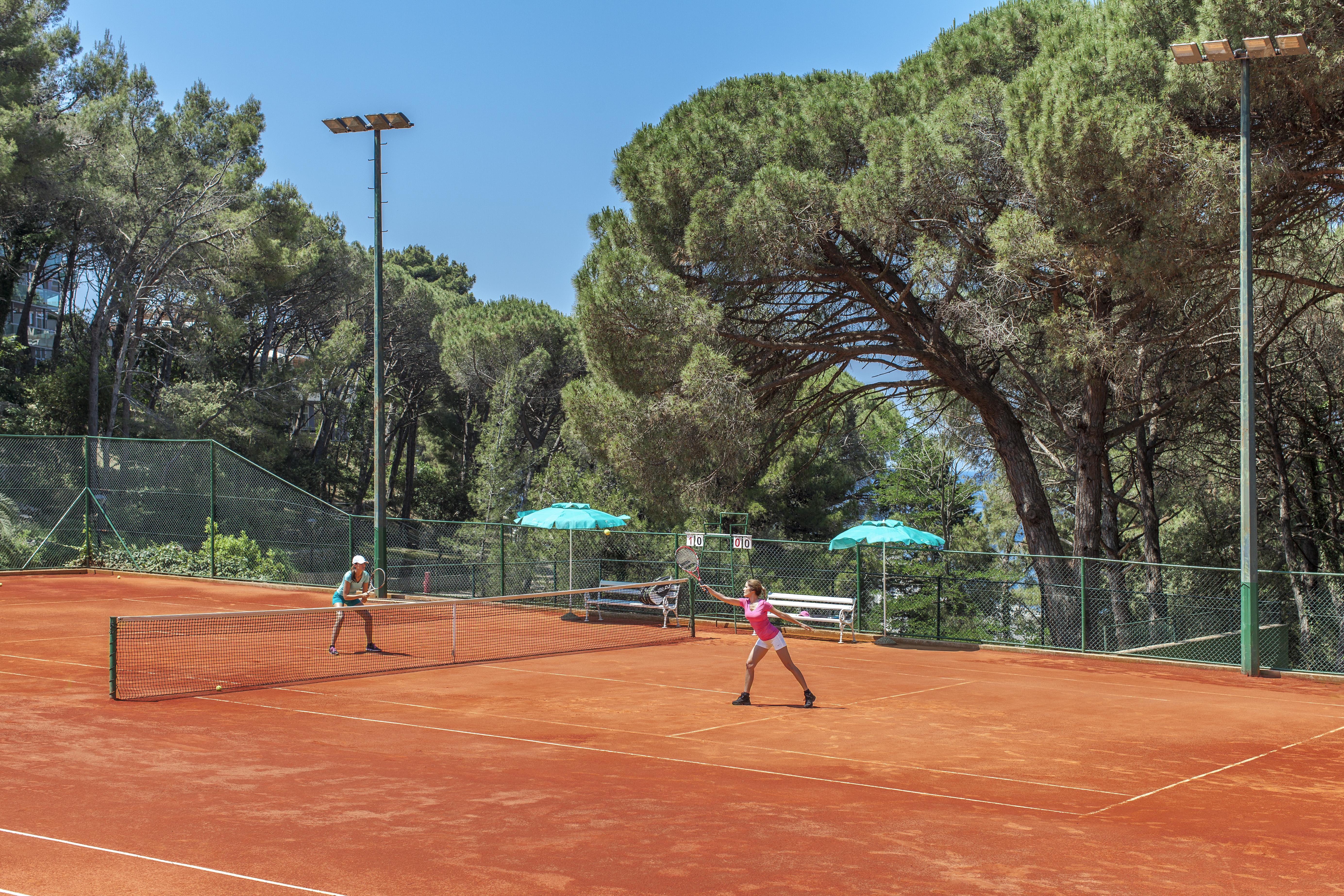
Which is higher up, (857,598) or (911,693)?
(857,598)

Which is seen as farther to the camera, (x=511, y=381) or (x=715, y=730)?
(x=511, y=381)

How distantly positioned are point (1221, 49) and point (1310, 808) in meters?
10.0

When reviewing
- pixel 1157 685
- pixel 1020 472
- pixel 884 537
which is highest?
pixel 1020 472

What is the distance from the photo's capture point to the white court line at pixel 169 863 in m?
5.56

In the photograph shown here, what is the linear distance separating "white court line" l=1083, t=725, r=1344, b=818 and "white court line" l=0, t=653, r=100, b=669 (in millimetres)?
11451

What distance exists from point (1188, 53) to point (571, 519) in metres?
12.4

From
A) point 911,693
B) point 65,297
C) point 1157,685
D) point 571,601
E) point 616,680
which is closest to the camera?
point 911,693

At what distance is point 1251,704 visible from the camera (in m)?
13.4

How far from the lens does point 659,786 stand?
8242 millimetres

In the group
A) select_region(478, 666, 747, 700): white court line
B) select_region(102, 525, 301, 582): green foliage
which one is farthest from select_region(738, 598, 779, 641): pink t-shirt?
select_region(102, 525, 301, 582): green foliage

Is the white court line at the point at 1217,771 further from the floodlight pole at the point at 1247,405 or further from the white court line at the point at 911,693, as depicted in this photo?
the white court line at the point at 911,693

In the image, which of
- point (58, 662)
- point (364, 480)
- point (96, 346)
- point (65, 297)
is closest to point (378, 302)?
point (58, 662)

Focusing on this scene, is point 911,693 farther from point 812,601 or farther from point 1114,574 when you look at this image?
point 1114,574

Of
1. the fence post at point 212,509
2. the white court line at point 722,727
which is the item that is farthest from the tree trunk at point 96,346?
the white court line at point 722,727
